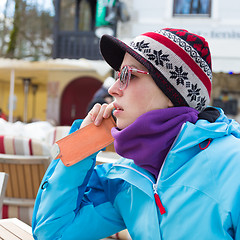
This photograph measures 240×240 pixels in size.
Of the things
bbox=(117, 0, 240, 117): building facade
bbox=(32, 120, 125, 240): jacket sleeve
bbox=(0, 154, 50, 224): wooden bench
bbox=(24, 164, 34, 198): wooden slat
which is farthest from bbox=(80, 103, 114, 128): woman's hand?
bbox=(117, 0, 240, 117): building facade

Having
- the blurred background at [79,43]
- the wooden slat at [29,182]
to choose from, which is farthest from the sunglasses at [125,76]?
the blurred background at [79,43]

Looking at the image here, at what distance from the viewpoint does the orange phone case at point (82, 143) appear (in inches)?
47.1

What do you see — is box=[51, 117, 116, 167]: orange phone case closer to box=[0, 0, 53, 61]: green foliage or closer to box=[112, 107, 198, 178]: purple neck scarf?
box=[112, 107, 198, 178]: purple neck scarf

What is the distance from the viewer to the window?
9.16 meters

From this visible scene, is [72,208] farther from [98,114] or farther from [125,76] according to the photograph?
[125,76]

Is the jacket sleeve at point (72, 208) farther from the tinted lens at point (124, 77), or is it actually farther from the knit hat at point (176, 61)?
the knit hat at point (176, 61)

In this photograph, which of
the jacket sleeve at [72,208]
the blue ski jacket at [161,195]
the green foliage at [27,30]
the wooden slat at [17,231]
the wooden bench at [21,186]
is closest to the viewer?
the blue ski jacket at [161,195]

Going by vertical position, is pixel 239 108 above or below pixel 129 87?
below

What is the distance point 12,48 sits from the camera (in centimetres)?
1620

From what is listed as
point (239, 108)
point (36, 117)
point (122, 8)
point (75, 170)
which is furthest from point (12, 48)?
point (75, 170)

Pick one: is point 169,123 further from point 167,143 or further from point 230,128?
point 230,128

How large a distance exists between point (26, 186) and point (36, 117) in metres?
13.0

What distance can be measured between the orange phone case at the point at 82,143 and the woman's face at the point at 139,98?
169mm

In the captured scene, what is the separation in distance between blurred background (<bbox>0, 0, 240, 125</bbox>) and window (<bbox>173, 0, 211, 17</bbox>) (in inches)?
1.1
